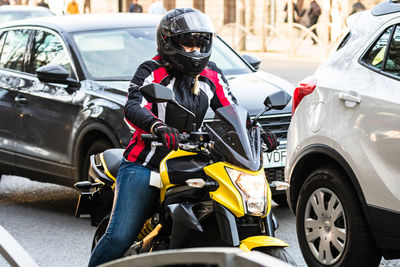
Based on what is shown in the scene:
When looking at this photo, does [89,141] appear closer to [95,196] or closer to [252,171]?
[95,196]

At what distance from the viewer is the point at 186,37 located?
4348 mm

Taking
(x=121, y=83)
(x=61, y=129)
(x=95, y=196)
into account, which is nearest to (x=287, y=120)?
(x=121, y=83)

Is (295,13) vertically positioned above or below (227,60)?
below

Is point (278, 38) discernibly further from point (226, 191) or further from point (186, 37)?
point (226, 191)

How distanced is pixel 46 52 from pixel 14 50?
0.62 meters

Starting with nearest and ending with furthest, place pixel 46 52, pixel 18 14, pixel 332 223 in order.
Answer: pixel 332 223
pixel 46 52
pixel 18 14

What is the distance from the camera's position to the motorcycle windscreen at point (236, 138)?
3.91 meters

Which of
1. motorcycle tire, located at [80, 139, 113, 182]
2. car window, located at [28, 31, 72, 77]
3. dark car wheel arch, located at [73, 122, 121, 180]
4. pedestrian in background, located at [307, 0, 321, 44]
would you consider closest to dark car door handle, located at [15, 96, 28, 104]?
car window, located at [28, 31, 72, 77]

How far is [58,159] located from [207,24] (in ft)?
13.5

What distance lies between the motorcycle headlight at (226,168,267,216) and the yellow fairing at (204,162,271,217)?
0.02 m

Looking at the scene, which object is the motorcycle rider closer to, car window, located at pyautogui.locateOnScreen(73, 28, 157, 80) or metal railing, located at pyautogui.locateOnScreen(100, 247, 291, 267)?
metal railing, located at pyautogui.locateOnScreen(100, 247, 291, 267)

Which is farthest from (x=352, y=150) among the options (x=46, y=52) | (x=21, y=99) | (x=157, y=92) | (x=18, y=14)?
(x=18, y=14)

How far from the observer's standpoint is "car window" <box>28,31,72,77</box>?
858 cm

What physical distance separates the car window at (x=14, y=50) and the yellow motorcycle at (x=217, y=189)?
4977mm
